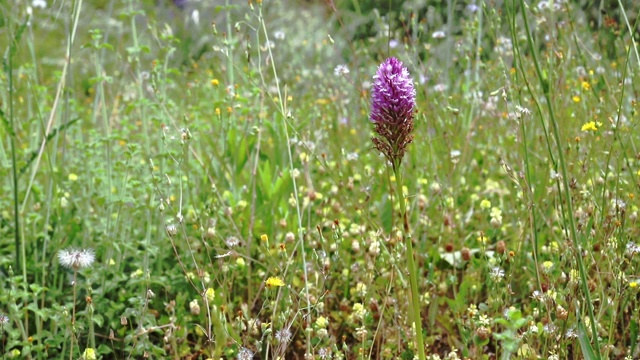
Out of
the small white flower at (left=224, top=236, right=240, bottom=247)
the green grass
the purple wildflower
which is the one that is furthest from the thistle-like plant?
the small white flower at (left=224, top=236, right=240, bottom=247)

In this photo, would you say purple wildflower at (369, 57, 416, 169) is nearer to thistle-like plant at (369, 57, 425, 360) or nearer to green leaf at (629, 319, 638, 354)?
thistle-like plant at (369, 57, 425, 360)

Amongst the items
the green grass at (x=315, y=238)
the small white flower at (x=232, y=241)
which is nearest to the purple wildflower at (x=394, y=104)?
the green grass at (x=315, y=238)

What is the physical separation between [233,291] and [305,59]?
3.52 metres

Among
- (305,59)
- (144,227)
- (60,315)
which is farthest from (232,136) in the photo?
(305,59)

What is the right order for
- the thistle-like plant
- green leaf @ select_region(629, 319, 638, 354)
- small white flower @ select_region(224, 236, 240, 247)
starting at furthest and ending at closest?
1. small white flower @ select_region(224, 236, 240, 247)
2. green leaf @ select_region(629, 319, 638, 354)
3. the thistle-like plant

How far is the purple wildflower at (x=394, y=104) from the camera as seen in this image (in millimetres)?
1212

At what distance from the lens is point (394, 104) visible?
1.21 metres

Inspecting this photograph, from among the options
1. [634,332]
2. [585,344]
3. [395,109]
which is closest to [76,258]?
[395,109]

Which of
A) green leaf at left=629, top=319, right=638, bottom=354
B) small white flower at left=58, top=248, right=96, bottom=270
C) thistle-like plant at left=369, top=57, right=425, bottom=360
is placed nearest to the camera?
thistle-like plant at left=369, top=57, right=425, bottom=360

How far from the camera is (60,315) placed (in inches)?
69.0

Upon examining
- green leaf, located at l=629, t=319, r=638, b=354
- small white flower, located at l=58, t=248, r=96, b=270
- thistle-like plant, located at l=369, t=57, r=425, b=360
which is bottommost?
green leaf, located at l=629, t=319, r=638, b=354

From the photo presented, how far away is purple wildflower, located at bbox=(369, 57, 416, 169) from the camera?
1.21 meters

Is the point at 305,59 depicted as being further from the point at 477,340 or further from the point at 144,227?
the point at 477,340

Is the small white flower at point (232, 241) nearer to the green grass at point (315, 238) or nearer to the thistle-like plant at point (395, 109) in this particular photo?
the green grass at point (315, 238)
